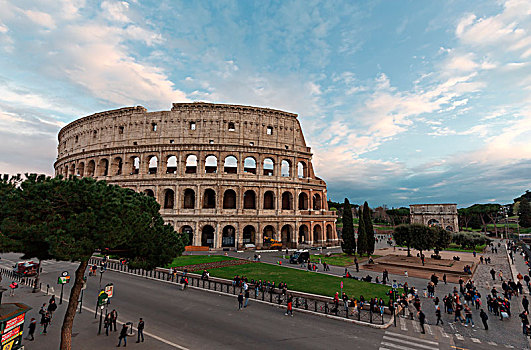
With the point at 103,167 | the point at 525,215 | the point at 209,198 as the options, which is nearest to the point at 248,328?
the point at 209,198

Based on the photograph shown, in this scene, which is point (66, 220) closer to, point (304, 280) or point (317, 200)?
point (304, 280)

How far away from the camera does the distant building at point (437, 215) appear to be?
202 feet

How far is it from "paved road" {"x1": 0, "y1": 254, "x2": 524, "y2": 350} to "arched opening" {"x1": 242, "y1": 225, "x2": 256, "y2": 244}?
2567 centimetres

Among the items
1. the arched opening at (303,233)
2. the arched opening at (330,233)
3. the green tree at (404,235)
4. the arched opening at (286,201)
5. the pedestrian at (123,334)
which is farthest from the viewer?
the arched opening at (330,233)

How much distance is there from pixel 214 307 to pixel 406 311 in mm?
13093

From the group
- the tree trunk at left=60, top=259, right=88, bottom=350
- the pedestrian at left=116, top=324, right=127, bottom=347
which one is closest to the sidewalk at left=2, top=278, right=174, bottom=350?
the pedestrian at left=116, top=324, right=127, bottom=347

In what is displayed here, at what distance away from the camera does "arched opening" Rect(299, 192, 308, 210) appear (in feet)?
159

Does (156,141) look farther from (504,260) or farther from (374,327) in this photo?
(504,260)

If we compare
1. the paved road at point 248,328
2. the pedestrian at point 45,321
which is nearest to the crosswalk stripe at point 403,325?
the paved road at point 248,328

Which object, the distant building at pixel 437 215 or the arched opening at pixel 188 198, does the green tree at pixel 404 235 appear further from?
the arched opening at pixel 188 198

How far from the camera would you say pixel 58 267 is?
Answer: 28.5 m

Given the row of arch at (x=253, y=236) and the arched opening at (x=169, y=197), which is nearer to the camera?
the row of arch at (x=253, y=236)

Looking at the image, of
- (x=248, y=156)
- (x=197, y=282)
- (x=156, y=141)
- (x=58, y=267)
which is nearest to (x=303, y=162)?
(x=248, y=156)

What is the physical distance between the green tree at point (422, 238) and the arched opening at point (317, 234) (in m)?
17.8
